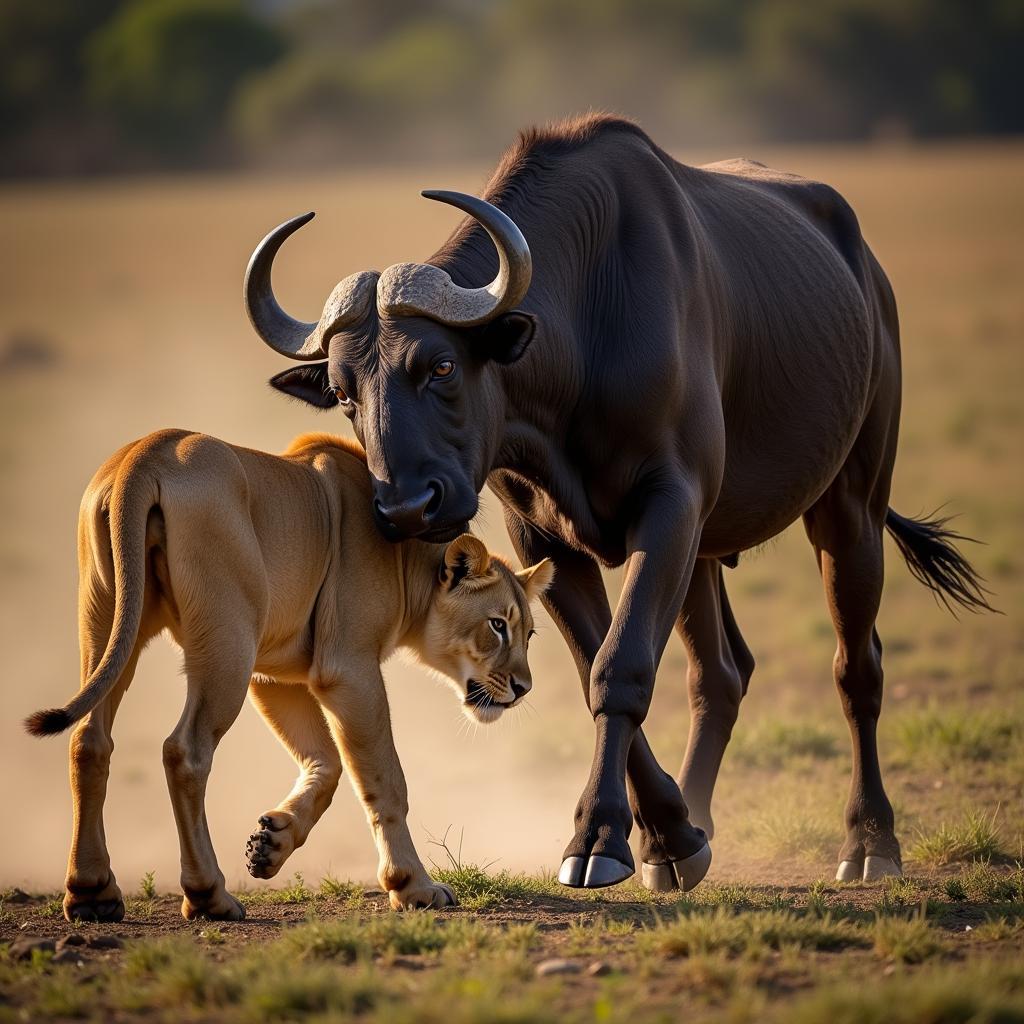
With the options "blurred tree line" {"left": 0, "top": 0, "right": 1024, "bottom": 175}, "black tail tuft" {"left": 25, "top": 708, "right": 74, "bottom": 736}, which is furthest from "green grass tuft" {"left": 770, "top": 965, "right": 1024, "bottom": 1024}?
"blurred tree line" {"left": 0, "top": 0, "right": 1024, "bottom": 175}

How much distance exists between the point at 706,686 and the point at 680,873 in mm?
1923

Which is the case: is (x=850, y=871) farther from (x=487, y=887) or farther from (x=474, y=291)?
(x=474, y=291)

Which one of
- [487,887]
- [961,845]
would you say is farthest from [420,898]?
[961,845]

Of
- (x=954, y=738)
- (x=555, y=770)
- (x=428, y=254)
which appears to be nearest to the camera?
(x=954, y=738)

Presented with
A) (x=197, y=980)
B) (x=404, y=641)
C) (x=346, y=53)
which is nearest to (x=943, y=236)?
(x=404, y=641)

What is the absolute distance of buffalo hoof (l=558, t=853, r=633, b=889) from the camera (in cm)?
537

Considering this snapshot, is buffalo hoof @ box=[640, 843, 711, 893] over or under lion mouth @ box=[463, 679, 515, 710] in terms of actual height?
under

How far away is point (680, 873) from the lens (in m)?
6.22

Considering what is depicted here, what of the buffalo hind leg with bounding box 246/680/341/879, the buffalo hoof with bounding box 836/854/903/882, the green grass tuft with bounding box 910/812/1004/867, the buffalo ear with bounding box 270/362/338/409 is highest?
the buffalo ear with bounding box 270/362/338/409

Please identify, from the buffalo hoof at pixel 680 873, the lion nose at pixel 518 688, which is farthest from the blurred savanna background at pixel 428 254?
the lion nose at pixel 518 688

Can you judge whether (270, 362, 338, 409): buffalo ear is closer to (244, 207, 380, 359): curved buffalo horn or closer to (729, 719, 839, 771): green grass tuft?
(244, 207, 380, 359): curved buffalo horn

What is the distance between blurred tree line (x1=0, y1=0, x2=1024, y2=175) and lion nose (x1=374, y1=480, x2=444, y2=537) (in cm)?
5486

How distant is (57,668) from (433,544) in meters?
7.61

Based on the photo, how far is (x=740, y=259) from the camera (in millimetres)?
7152
